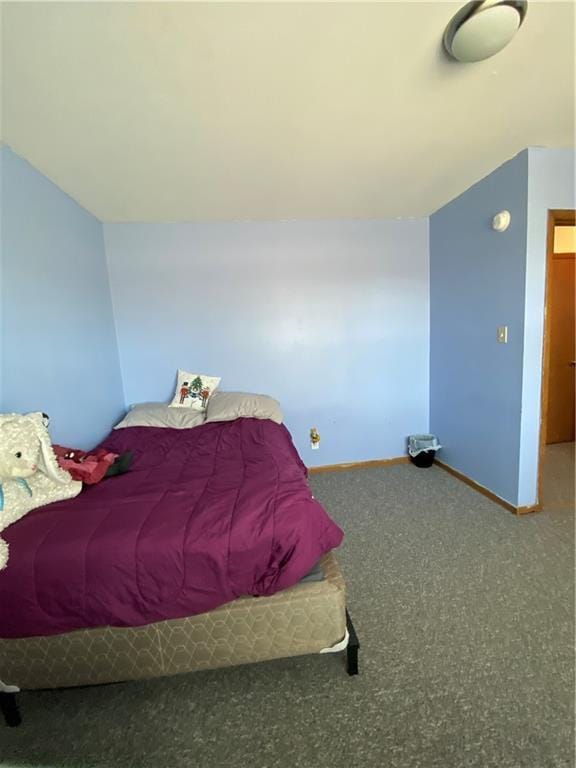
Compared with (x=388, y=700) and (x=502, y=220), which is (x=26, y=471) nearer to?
(x=388, y=700)

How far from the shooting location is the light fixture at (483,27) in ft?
4.29

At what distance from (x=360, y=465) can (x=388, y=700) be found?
6.66 feet

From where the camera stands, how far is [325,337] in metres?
3.02

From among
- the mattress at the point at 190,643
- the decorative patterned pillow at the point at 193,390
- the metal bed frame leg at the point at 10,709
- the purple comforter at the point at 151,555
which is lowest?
the metal bed frame leg at the point at 10,709

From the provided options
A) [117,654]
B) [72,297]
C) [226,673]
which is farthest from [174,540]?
[72,297]

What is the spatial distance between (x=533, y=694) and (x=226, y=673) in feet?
3.68

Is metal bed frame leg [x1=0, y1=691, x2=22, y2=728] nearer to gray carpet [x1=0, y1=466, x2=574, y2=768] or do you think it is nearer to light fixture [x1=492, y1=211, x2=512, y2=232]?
gray carpet [x1=0, y1=466, x2=574, y2=768]

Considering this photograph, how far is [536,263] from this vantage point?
2086mm

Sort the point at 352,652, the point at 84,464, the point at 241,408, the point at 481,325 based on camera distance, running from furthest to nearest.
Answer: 1. the point at 241,408
2. the point at 481,325
3. the point at 84,464
4. the point at 352,652

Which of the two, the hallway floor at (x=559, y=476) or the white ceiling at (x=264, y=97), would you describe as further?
the hallway floor at (x=559, y=476)

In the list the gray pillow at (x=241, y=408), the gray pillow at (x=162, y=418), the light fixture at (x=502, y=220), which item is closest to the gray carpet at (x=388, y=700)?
the gray pillow at (x=241, y=408)

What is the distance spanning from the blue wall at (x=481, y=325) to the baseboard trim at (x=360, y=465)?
0.41m

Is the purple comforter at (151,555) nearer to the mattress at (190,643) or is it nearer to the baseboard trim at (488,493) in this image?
the mattress at (190,643)

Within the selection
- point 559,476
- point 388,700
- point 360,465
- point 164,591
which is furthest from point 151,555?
point 559,476
